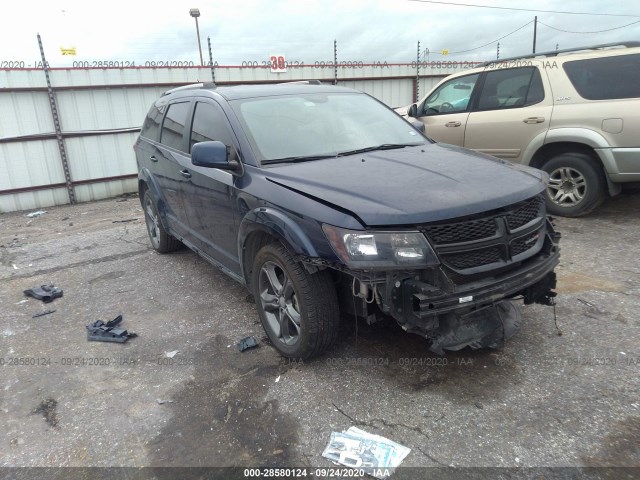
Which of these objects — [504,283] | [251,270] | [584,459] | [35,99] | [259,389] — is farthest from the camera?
[35,99]

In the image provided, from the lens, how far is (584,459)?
2283 millimetres

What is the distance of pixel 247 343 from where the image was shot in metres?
3.50

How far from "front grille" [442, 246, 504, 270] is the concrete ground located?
0.79 metres

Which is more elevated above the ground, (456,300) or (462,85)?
(462,85)

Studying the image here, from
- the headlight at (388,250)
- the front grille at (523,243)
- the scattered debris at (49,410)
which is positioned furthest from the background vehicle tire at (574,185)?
the scattered debris at (49,410)

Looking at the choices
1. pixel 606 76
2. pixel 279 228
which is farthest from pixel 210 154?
pixel 606 76

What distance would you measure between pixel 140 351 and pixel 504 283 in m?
2.64

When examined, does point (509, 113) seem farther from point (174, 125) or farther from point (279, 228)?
point (279, 228)

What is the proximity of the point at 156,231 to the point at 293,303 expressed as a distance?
3.26 meters

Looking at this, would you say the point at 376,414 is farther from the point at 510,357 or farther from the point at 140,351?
the point at 140,351

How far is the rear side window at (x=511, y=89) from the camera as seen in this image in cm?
609

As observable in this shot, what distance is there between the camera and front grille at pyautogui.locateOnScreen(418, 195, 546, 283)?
99.9 inches

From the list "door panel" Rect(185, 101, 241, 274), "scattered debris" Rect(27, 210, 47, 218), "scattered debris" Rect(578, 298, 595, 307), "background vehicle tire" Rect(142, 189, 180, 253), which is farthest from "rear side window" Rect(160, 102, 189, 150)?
"scattered debris" Rect(27, 210, 47, 218)

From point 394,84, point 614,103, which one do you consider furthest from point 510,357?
point 394,84
